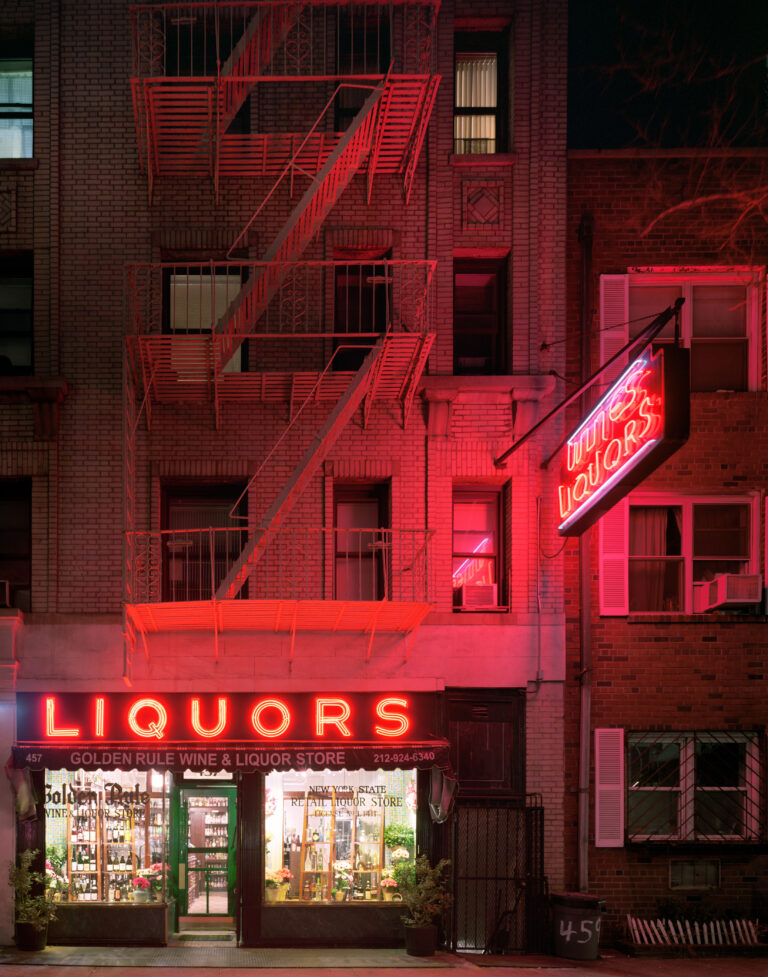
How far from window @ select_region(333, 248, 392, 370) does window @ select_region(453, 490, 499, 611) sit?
8.45ft

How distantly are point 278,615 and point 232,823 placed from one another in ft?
10.8

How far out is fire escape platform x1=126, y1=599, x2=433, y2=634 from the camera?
12164 mm

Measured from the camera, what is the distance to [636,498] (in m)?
13.7

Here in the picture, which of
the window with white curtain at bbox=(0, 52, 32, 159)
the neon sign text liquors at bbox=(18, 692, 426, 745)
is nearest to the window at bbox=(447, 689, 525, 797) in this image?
the neon sign text liquors at bbox=(18, 692, 426, 745)

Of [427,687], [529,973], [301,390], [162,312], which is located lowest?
[529,973]

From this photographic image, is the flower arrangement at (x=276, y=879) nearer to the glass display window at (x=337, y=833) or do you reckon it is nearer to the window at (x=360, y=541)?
the glass display window at (x=337, y=833)

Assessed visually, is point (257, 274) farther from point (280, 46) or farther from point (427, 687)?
point (427, 687)

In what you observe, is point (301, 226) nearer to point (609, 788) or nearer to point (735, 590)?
point (735, 590)

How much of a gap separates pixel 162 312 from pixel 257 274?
2016mm

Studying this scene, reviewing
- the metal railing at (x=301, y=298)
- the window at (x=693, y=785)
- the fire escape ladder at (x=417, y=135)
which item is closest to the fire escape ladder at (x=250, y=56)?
the metal railing at (x=301, y=298)

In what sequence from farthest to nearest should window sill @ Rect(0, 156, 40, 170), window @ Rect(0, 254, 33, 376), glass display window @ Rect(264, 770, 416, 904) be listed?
window @ Rect(0, 254, 33, 376) < window sill @ Rect(0, 156, 40, 170) < glass display window @ Rect(264, 770, 416, 904)

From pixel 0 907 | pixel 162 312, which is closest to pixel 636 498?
pixel 162 312

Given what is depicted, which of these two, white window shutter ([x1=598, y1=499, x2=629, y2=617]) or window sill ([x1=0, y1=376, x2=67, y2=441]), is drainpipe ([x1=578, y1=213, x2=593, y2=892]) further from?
window sill ([x1=0, y1=376, x2=67, y2=441])

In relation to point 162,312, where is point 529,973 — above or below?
below
